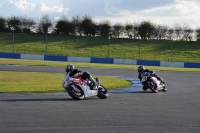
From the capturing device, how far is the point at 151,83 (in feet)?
57.8

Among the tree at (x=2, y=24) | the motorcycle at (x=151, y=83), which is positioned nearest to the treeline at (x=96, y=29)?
the tree at (x=2, y=24)

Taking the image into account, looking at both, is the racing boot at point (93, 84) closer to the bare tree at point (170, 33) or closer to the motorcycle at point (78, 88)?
the motorcycle at point (78, 88)

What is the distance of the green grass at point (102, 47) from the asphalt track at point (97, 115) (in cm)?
3808

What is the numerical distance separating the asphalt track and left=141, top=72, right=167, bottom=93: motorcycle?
3464mm

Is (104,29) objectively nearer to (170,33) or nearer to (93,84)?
(170,33)

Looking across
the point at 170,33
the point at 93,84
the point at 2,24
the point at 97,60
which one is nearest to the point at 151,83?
the point at 93,84

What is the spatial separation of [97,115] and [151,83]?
7.78 m

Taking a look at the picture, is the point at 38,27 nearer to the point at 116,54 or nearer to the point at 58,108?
the point at 116,54

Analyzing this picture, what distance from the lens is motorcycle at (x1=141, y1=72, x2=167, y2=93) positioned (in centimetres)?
1756

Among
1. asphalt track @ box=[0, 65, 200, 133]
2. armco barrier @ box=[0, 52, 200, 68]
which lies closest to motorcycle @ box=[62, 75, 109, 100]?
asphalt track @ box=[0, 65, 200, 133]

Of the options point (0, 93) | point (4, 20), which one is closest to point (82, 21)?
point (4, 20)

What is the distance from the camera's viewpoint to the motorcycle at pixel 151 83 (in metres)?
17.6

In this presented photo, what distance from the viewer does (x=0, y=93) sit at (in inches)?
597

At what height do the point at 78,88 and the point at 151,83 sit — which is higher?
the point at 78,88
